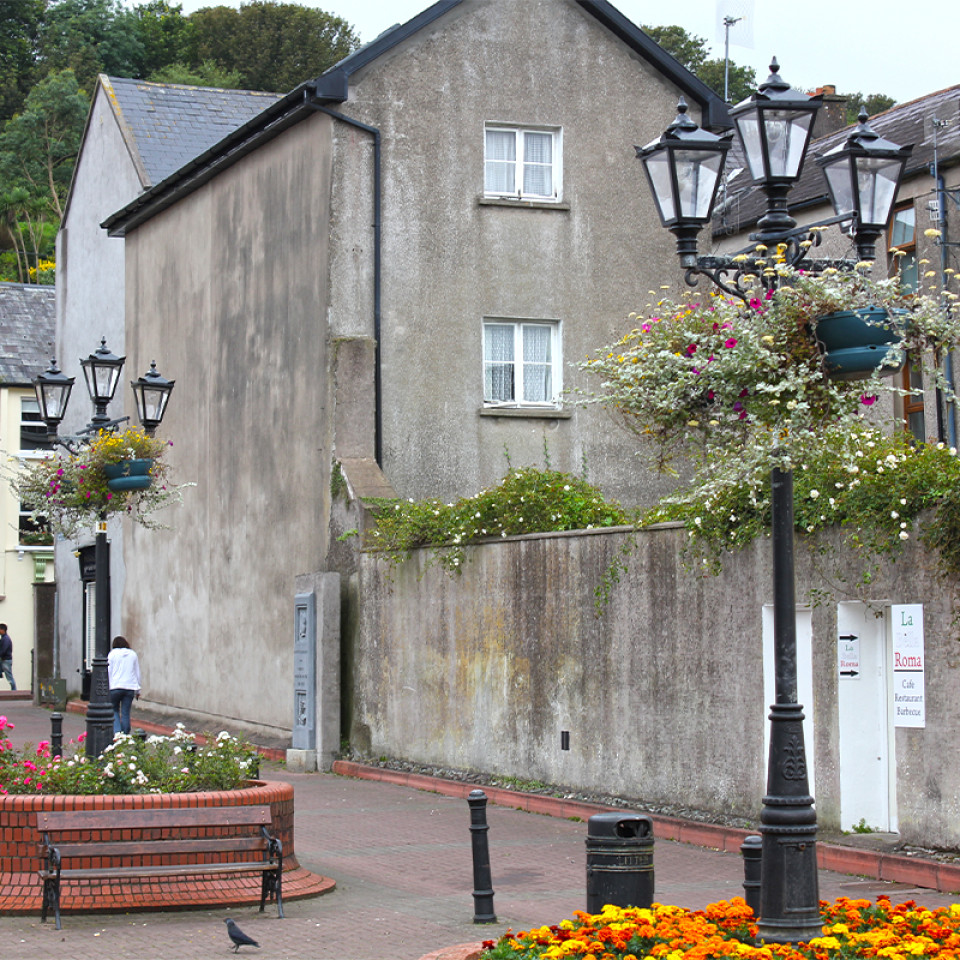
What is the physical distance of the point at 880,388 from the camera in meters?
7.93

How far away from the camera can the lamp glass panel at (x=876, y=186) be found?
27.1 feet

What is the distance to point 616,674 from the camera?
48.3 feet

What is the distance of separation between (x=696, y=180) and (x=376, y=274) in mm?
12127

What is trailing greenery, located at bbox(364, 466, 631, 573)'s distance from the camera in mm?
16391

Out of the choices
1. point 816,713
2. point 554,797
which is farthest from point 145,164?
point 816,713

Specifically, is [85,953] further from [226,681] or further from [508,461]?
[226,681]

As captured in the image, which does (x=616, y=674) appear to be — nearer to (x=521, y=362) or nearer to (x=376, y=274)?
(x=521, y=362)

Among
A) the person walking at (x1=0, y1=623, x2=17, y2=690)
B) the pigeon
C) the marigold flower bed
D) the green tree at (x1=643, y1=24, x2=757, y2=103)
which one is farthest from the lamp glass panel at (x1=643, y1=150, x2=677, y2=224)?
the green tree at (x1=643, y1=24, x2=757, y2=103)

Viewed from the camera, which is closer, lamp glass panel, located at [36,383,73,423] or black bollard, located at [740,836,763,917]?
black bollard, located at [740,836,763,917]

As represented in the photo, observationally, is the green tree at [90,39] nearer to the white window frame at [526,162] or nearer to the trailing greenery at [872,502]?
the white window frame at [526,162]

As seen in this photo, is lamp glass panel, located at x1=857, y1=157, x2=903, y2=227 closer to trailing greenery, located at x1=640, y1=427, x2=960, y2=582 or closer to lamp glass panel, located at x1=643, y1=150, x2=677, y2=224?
lamp glass panel, located at x1=643, y1=150, x2=677, y2=224

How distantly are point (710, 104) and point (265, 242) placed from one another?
270 inches

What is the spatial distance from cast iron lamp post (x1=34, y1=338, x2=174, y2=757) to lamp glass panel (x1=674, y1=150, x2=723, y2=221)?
25.5ft

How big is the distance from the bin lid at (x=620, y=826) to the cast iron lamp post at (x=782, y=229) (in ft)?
3.37
